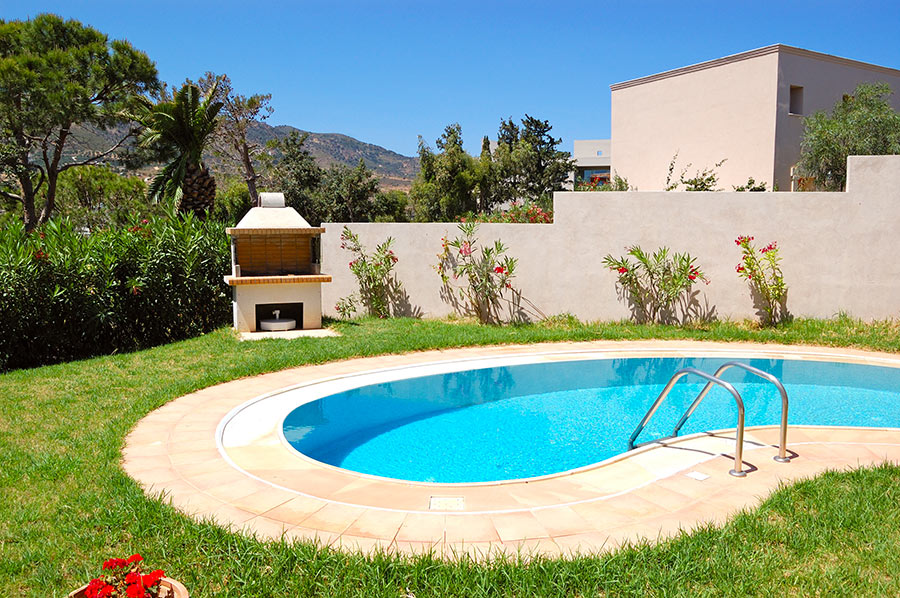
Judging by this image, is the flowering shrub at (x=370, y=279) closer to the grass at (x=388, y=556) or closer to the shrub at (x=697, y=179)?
the grass at (x=388, y=556)

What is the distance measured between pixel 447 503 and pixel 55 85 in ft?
76.7

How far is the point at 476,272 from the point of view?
517 inches

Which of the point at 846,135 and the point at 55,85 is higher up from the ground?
the point at 55,85

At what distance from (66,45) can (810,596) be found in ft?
91.5

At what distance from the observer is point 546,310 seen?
524 inches

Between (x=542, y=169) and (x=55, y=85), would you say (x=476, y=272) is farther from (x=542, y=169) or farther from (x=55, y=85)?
(x=542, y=169)

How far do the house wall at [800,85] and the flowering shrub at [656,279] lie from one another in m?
9.75

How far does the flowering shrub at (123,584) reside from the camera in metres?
2.76

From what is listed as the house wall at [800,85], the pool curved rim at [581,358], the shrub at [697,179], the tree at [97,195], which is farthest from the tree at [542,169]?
the pool curved rim at [581,358]

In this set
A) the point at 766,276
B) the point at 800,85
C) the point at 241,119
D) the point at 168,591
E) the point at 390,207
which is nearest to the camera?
the point at 168,591

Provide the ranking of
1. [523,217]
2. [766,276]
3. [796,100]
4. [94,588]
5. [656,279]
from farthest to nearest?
[796,100] < [523,217] < [656,279] < [766,276] < [94,588]

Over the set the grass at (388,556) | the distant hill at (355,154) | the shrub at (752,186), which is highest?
the distant hill at (355,154)

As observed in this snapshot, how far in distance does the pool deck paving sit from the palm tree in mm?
13698

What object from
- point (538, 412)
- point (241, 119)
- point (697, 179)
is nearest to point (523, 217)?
point (538, 412)
